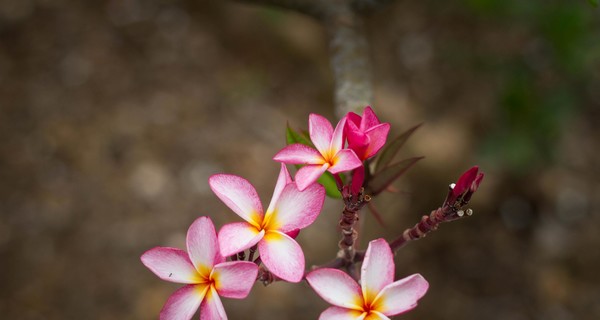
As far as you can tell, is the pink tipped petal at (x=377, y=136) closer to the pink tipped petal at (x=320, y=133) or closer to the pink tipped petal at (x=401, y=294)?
the pink tipped petal at (x=320, y=133)

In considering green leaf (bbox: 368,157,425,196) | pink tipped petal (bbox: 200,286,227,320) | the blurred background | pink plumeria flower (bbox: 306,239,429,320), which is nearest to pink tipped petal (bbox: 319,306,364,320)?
pink plumeria flower (bbox: 306,239,429,320)

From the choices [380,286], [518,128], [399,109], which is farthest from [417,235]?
[399,109]

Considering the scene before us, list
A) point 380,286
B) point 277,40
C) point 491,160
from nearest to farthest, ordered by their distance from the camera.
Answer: point 380,286 → point 491,160 → point 277,40

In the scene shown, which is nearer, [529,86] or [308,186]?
[308,186]

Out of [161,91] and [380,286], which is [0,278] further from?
[380,286]

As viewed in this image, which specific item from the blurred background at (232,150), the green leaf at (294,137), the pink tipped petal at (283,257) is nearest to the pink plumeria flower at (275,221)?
the pink tipped petal at (283,257)

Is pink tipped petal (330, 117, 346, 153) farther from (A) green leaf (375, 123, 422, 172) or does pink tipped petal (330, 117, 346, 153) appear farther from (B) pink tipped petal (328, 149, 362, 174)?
(A) green leaf (375, 123, 422, 172)
